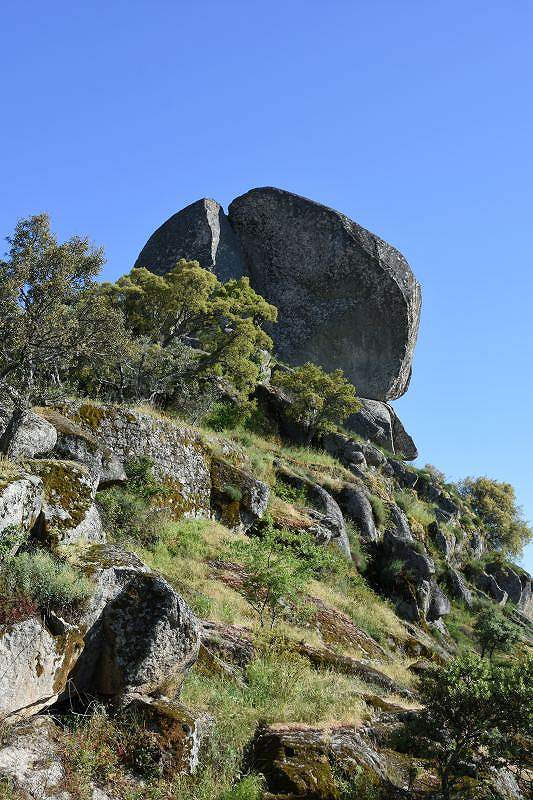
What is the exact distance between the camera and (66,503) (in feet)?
31.6

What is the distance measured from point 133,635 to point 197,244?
103 feet

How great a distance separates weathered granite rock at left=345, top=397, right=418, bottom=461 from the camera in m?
35.9

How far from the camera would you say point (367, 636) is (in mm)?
16141

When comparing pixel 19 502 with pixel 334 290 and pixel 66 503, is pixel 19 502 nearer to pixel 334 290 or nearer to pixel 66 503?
pixel 66 503

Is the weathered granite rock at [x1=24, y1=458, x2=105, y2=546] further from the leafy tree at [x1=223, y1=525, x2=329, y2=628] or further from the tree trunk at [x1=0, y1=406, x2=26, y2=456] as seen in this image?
the leafy tree at [x1=223, y1=525, x2=329, y2=628]

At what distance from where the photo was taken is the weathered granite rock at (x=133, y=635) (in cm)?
696

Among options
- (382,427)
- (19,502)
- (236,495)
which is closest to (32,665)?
(19,502)

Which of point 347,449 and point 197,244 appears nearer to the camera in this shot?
point 347,449

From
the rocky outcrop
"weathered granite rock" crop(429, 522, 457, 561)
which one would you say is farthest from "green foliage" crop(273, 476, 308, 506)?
the rocky outcrop

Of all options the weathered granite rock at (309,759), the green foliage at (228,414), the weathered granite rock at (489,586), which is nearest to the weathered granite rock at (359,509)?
the green foliage at (228,414)

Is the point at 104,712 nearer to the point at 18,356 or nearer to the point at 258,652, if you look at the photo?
the point at 258,652

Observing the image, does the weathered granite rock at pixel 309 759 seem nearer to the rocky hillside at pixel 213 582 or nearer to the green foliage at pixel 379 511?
the rocky hillside at pixel 213 582

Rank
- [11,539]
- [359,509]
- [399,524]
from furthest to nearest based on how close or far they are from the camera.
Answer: [399,524] → [359,509] → [11,539]

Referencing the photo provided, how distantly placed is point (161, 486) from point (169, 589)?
8.62 metres
